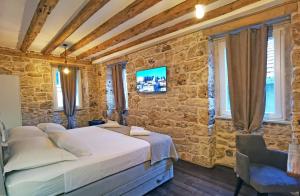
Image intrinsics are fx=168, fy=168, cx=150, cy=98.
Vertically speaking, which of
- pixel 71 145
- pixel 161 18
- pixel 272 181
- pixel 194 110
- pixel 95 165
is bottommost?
pixel 272 181

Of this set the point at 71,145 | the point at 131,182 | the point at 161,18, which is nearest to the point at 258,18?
the point at 161,18

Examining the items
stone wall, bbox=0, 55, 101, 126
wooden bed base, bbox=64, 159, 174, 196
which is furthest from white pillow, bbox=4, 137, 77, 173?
stone wall, bbox=0, 55, 101, 126

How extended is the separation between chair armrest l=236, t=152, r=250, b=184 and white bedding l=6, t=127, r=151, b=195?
1.09 meters

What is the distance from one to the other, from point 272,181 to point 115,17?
2737 mm

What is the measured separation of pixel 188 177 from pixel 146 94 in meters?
2.04

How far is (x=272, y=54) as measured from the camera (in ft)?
8.03

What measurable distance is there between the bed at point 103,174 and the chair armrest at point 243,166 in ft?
3.32

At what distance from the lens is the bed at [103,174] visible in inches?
59.1

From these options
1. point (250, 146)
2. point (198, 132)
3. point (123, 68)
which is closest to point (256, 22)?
point (250, 146)

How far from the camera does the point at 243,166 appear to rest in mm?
1792

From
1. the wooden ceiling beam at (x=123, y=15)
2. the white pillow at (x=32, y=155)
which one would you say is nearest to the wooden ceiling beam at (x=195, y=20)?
the wooden ceiling beam at (x=123, y=15)

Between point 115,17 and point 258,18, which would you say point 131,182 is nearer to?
point 115,17

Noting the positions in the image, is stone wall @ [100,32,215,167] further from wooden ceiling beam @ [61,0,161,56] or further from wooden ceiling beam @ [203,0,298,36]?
wooden ceiling beam @ [61,0,161,56]

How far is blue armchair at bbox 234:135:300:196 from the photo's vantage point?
1.60 m
